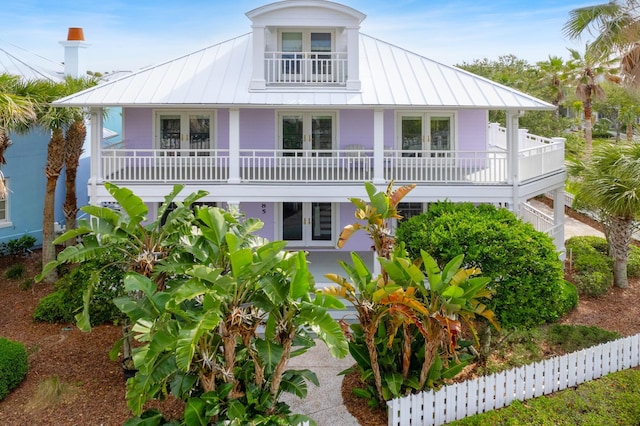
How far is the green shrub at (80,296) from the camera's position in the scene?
12.8 metres

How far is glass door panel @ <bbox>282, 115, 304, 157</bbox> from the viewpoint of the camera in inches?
719

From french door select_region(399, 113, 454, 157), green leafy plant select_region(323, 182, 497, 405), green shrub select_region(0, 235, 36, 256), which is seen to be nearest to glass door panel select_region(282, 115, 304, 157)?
french door select_region(399, 113, 454, 157)

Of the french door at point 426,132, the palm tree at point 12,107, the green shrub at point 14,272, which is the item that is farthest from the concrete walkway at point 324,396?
the green shrub at point 14,272

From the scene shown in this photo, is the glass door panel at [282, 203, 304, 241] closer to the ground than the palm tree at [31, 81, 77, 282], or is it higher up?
closer to the ground

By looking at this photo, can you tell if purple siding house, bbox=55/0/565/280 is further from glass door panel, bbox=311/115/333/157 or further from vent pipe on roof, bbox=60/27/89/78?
vent pipe on roof, bbox=60/27/89/78

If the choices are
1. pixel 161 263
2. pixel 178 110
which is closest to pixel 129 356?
pixel 161 263

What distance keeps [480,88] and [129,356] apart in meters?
12.4

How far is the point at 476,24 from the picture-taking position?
24.3m

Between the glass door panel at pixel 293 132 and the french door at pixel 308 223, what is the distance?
1.99m

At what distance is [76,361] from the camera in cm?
1191

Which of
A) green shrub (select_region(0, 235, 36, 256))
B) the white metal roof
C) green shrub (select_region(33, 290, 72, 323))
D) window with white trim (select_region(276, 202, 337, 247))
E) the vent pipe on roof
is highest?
the vent pipe on roof

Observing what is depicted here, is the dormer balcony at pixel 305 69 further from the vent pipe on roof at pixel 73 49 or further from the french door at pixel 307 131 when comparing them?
the vent pipe on roof at pixel 73 49

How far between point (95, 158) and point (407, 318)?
10836 mm

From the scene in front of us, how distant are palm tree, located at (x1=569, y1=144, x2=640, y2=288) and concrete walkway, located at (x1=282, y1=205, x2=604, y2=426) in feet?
31.8
